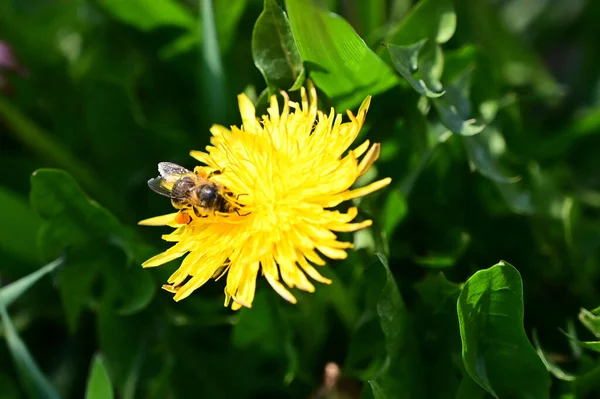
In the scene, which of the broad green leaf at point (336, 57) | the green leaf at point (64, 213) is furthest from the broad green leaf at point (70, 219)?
the broad green leaf at point (336, 57)

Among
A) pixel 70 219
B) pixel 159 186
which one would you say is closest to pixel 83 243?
pixel 70 219

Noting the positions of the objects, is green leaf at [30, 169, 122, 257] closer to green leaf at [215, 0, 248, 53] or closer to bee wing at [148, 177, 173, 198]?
bee wing at [148, 177, 173, 198]

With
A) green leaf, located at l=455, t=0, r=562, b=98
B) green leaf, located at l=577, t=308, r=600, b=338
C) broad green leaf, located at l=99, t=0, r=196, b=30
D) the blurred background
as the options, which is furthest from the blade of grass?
green leaf, located at l=577, t=308, r=600, b=338

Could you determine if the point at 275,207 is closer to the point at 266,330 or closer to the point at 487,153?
the point at 266,330

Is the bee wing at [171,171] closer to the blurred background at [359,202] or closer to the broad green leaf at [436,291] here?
the blurred background at [359,202]

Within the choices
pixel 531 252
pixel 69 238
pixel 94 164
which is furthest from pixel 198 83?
pixel 531 252
